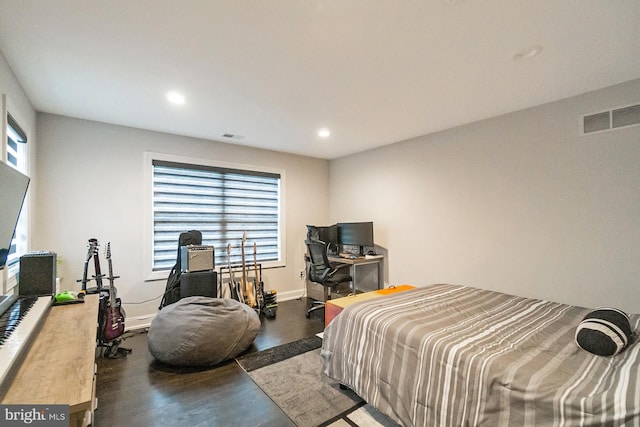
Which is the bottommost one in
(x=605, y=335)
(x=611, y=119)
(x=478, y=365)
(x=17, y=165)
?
(x=478, y=365)

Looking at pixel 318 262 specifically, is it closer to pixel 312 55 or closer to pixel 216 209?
pixel 216 209

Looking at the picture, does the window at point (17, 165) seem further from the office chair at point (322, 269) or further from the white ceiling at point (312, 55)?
the office chair at point (322, 269)

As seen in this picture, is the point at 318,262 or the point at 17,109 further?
the point at 318,262

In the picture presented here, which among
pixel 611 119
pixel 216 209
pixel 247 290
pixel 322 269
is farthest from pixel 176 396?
pixel 611 119

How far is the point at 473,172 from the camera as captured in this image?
340 centimetres

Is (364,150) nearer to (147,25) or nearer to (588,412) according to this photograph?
(147,25)

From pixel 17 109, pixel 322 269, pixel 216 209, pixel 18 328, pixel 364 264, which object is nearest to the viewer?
pixel 18 328

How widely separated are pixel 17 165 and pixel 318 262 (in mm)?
3284

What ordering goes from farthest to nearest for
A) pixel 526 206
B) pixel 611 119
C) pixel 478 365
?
1. pixel 526 206
2. pixel 611 119
3. pixel 478 365

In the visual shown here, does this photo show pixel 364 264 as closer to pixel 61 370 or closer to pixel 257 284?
pixel 257 284

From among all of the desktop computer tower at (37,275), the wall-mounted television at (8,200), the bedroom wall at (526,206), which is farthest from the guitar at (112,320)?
the bedroom wall at (526,206)

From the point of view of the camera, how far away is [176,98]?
2701 mm

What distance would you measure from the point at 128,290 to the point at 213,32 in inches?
126

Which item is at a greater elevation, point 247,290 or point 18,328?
point 18,328
